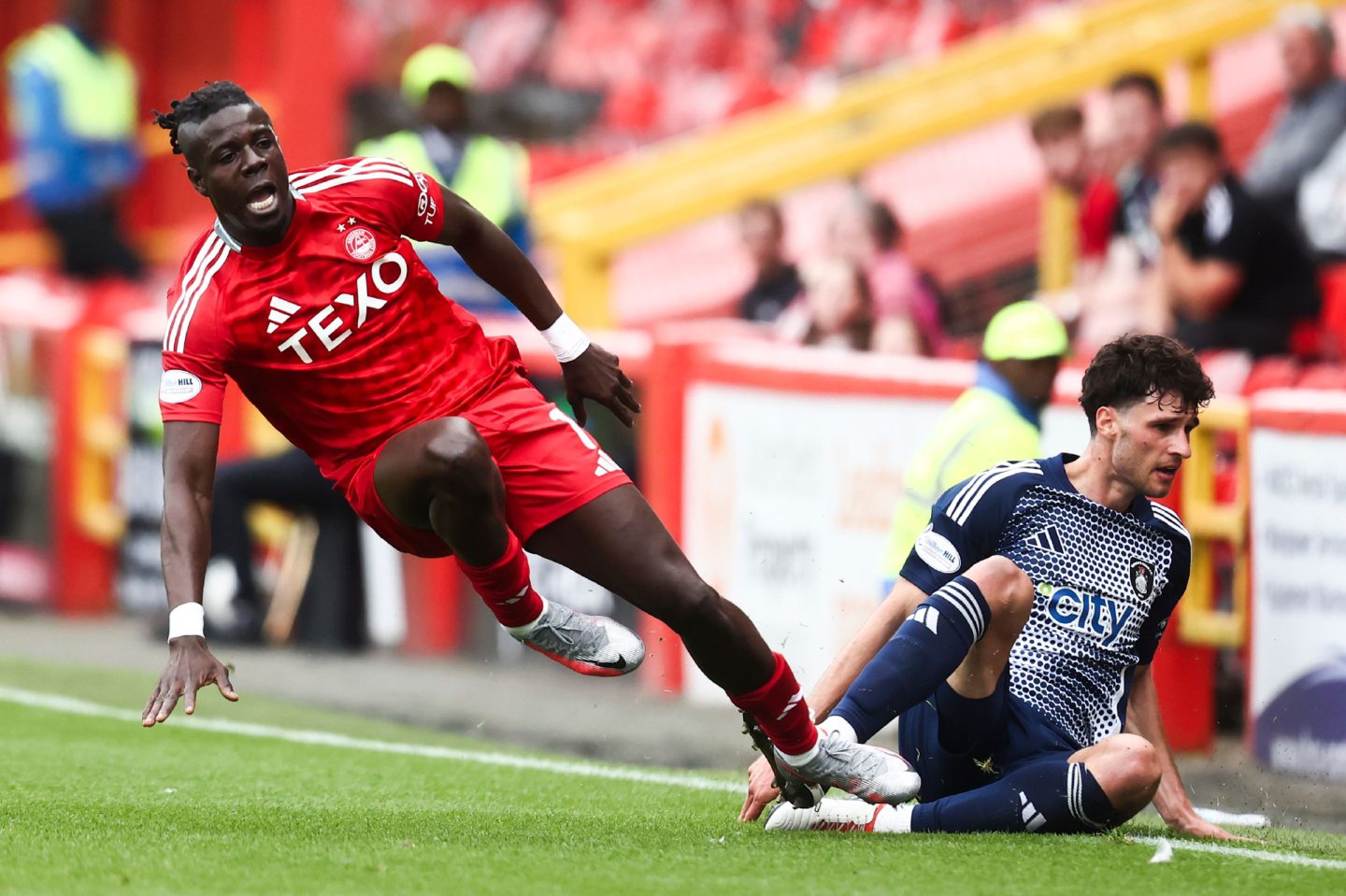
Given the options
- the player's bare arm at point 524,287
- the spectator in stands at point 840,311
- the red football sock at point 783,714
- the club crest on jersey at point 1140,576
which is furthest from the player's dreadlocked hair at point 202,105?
the spectator in stands at point 840,311

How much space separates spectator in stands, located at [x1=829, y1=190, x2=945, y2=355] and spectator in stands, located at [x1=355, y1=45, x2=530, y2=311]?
1.56m

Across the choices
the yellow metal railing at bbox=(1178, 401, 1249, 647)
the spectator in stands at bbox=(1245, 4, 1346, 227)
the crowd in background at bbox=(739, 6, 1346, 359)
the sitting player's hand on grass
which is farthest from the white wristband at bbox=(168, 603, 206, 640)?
the spectator in stands at bbox=(1245, 4, 1346, 227)

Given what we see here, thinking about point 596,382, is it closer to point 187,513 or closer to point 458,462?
point 458,462

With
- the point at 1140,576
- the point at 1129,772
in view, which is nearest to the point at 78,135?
the point at 1140,576

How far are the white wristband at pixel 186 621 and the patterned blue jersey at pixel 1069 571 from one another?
172 cm

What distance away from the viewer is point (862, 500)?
895 cm

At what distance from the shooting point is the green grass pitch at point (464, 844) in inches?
189

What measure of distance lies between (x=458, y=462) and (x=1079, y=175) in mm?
6062

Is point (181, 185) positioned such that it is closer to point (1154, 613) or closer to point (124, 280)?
point (124, 280)

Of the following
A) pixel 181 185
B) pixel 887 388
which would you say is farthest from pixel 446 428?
pixel 181 185

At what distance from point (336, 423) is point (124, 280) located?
11383 mm

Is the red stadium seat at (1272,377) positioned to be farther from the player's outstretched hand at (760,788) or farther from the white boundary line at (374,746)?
the player's outstretched hand at (760,788)

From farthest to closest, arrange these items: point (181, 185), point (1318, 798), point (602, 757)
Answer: point (181, 185) → point (602, 757) → point (1318, 798)

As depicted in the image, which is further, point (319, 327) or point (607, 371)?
point (607, 371)
